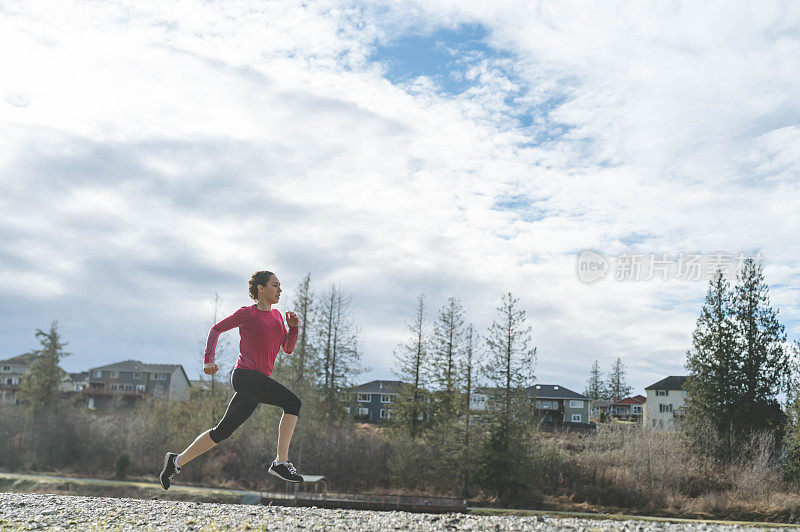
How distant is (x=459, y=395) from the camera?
46.0 m

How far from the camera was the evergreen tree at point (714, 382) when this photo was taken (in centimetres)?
4719

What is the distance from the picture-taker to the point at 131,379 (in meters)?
92.0

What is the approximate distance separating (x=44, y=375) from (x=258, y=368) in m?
57.2

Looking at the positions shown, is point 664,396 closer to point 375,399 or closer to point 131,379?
point 375,399

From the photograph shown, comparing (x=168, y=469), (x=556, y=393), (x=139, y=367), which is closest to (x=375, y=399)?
(x=556, y=393)

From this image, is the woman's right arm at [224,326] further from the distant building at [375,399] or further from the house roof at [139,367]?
the house roof at [139,367]

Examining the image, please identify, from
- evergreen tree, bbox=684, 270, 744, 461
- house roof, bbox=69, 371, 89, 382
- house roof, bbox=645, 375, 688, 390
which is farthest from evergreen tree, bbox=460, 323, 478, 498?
house roof, bbox=69, 371, 89, 382

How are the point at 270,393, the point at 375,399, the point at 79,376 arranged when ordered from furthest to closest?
the point at 79,376, the point at 375,399, the point at 270,393

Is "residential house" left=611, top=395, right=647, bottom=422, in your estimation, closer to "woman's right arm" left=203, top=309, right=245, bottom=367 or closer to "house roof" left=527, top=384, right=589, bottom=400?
"house roof" left=527, top=384, right=589, bottom=400

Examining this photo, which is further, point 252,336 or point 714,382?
point 714,382

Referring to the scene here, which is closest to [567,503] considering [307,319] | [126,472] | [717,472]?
[717,472]

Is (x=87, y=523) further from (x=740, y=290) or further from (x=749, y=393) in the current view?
(x=740, y=290)

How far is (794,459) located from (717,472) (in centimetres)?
521

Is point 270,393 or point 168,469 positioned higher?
point 270,393
